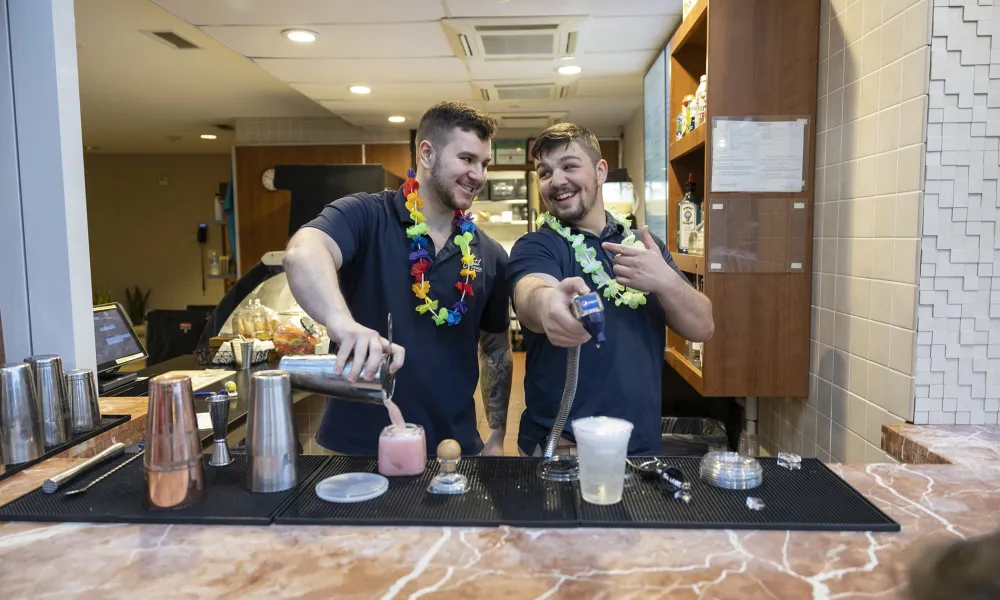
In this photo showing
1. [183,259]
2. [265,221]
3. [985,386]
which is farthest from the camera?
[183,259]

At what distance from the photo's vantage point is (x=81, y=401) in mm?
1642

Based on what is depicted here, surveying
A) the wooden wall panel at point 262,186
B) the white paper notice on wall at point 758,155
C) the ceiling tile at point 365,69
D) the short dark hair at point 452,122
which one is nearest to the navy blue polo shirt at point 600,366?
the short dark hair at point 452,122

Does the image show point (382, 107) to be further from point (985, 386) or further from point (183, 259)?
point (183, 259)

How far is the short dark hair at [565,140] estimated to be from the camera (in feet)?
6.00

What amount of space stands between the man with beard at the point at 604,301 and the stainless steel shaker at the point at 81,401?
1.07m

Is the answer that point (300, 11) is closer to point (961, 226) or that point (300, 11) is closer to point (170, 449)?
point (170, 449)

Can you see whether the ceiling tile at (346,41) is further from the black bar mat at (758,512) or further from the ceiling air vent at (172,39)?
the black bar mat at (758,512)

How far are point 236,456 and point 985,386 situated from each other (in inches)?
71.4

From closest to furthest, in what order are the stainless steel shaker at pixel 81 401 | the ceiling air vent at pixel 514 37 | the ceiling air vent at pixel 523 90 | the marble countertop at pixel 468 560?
the marble countertop at pixel 468 560 → the stainless steel shaker at pixel 81 401 → the ceiling air vent at pixel 514 37 → the ceiling air vent at pixel 523 90

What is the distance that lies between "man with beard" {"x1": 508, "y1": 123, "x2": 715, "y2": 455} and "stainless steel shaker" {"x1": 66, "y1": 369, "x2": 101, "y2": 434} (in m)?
1.07

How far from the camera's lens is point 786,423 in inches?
96.3

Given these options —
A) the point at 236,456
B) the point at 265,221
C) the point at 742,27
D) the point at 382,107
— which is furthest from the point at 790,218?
the point at 265,221

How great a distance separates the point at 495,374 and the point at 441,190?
1.86ft

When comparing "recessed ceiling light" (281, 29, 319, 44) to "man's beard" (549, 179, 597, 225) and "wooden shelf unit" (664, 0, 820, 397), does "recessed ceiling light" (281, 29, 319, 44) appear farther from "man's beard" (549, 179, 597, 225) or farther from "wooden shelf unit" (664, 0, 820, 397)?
"man's beard" (549, 179, 597, 225)
